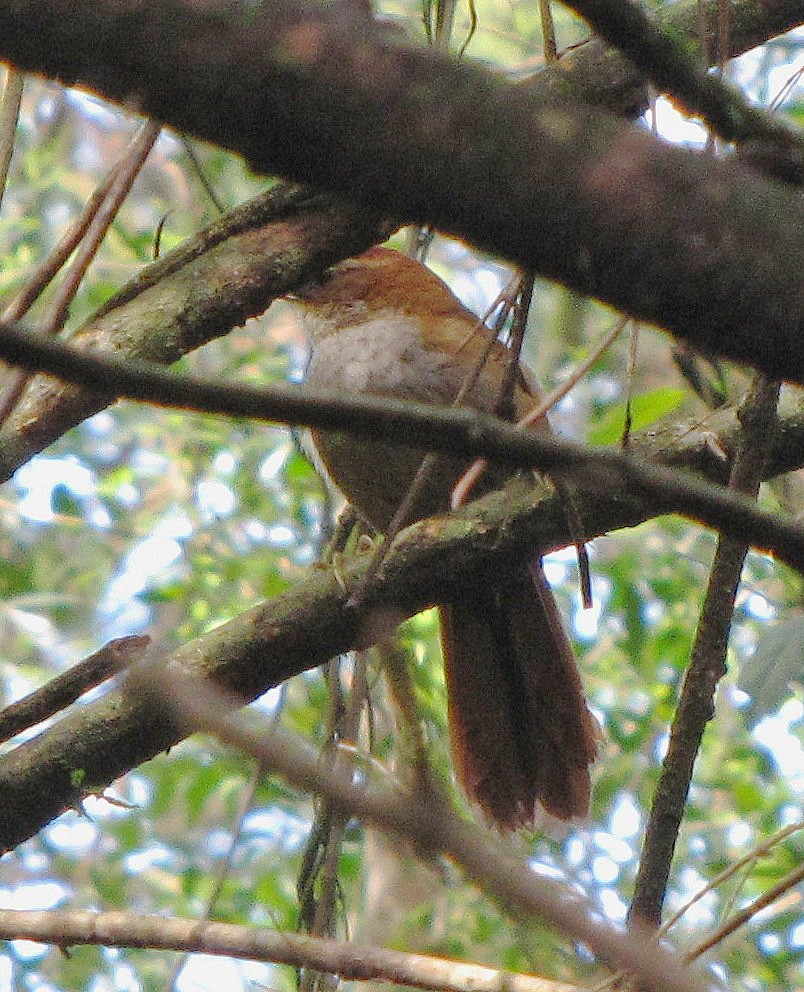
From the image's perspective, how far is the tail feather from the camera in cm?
325

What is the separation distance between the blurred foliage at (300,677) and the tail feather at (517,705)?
4.3 inches

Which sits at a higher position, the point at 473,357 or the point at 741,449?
the point at 473,357

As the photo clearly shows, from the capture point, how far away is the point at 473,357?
11.1 feet

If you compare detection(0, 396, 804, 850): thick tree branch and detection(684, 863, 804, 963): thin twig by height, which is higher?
detection(0, 396, 804, 850): thick tree branch

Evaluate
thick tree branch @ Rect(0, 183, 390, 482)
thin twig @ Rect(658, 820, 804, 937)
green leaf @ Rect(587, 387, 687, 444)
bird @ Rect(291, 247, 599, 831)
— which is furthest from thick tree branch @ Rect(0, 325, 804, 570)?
green leaf @ Rect(587, 387, 687, 444)

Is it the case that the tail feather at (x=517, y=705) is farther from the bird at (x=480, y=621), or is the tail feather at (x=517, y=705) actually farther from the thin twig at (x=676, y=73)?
the thin twig at (x=676, y=73)

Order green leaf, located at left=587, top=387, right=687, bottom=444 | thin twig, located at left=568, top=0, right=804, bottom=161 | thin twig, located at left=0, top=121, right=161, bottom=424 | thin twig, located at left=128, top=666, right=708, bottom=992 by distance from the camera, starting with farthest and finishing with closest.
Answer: green leaf, located at left=587, top=387, right=687, bottom=444
thin twig, located at left=0, top=121, right=161, bottom=424
thin twig, located at left=568, top=0, right=804, bottom=161
thin twig, located at left=128, top=666, right=708, bottom=992

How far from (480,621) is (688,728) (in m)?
1.54

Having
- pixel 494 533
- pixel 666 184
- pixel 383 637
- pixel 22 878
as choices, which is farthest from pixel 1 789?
pixel 22 878

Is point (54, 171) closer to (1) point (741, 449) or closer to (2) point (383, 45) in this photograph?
(1) point (741, 449)

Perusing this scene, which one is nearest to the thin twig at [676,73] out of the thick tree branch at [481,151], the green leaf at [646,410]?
the thick tree branch at [481,151]

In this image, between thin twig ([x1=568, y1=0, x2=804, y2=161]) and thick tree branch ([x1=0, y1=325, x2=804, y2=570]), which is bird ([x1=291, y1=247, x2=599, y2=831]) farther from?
thick tree branch ([x1=0, y1=325, x2=804, y2=570])

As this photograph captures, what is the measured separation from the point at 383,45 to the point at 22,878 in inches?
294

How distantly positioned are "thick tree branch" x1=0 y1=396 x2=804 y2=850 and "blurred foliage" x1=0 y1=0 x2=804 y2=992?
0.33 ft
